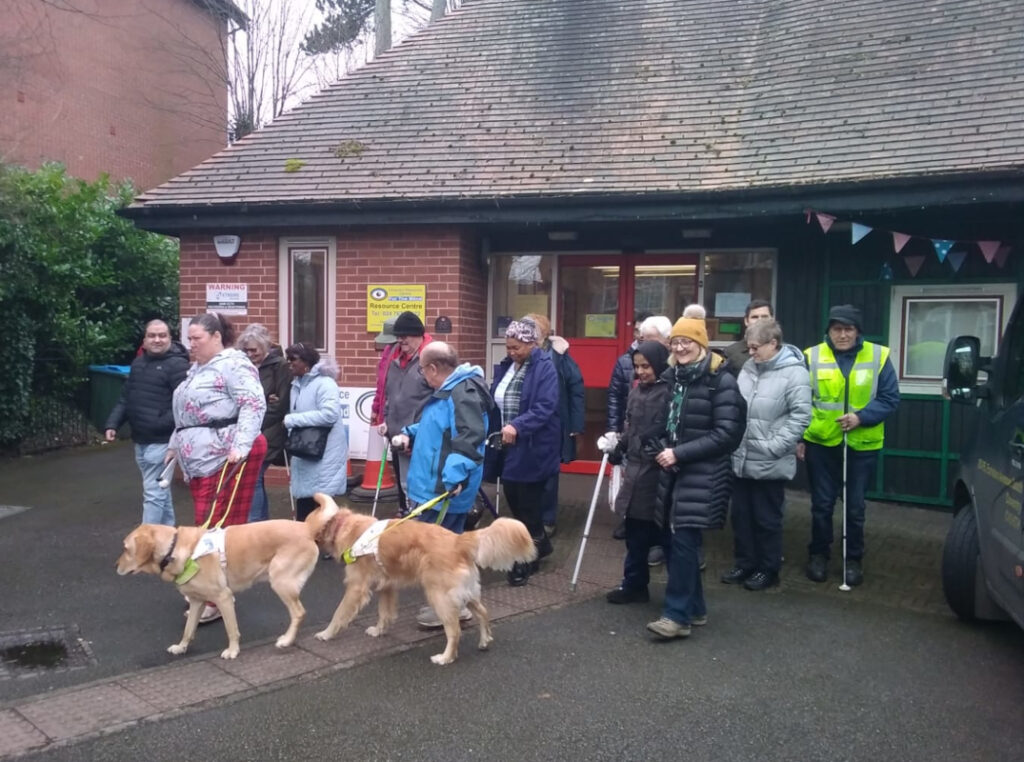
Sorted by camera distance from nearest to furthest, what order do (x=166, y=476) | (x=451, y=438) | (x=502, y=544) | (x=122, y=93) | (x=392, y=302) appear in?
(x=502, y=544), (x=451, y=438), (x=166, y=476), (x=392, y=302), (x=122, y=93)

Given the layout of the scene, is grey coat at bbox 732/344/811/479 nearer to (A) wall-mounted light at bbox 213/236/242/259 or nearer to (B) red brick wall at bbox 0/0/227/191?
(A) wall-mounted light at bbox 213/236/242/259

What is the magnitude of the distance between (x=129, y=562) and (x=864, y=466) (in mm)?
4832

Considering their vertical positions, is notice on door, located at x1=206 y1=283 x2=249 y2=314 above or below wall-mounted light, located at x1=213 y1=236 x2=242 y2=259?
below

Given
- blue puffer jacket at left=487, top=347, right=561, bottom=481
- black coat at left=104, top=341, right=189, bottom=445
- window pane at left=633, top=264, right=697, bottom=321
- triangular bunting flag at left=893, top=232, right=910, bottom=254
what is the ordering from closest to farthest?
1. black coat at left=104, top=341, right=189, bottom=445
2. blue puffer jacket at left=487, top=347, right=561, bottom=481
3. triangular bunting flag at left=893, top=232, right=910, bottom=254
4. window pane at left=633, top=264, right=697, bottom=321

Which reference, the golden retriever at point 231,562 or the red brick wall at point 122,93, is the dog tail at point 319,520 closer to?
the golden retriever at point 231,562

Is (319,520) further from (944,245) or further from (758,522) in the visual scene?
(944,245)

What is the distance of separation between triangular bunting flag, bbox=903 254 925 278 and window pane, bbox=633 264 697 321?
2067 mm

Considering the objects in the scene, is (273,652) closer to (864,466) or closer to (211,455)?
(211,455)

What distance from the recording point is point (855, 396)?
19.5ft

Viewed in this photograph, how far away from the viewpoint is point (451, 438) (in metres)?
4.82

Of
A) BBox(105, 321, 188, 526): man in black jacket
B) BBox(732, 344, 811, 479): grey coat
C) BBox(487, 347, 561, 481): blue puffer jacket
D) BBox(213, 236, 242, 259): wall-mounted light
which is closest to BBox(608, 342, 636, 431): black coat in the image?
BBox(487, 347, 561, 481): blue puffer jacket

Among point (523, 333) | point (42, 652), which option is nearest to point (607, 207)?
point (523, 333)

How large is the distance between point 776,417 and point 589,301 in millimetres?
3889

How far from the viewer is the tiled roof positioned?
7910mm
